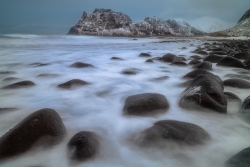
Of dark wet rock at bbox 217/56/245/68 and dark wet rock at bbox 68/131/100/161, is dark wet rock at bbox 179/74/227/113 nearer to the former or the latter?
dark wet rock at bbox 68/131/100/161

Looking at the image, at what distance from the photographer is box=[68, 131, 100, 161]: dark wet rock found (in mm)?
1004

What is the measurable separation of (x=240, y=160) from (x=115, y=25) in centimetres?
5560

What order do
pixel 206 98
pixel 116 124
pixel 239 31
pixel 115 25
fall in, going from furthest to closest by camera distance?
pixel 115 25
pixel 239 31
pixel 206 98
pixel 116 124

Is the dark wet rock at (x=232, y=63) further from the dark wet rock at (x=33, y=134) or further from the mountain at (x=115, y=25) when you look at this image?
the mountain at (x=115, y=25)

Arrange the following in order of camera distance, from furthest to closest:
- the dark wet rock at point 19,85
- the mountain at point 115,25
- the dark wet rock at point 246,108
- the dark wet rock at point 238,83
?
the mountain at point 115,25 < the dark wet rock at point 19,85 < the dark wet rock at point 238,83 < the dark wet rock at point 246,108

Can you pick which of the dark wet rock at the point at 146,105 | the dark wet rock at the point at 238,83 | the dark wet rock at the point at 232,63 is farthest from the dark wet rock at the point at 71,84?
the dark wet rock at the point at 232,63

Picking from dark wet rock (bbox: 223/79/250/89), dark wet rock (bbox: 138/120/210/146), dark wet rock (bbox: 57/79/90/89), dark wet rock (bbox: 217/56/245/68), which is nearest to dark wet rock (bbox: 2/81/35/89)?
dark wet rock (bbox: 57/79/90/89)

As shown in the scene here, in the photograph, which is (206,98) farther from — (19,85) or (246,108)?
(19,85)

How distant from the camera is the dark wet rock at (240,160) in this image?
0.87 metres

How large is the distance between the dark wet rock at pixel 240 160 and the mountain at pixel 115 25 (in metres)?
48.0

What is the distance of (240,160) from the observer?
0.90 meters

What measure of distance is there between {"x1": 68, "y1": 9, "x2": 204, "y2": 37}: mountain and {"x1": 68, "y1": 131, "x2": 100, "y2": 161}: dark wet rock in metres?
47.6

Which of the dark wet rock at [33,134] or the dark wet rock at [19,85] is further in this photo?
the dark wet rock at [19,85]

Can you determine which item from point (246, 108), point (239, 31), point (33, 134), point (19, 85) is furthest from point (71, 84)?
point (239, 31)
